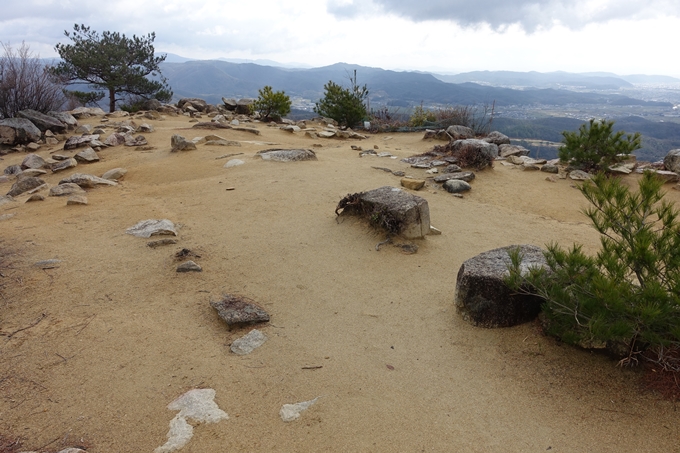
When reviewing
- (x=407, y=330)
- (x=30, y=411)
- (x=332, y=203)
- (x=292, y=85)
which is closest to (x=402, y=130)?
(x=332, y=203)

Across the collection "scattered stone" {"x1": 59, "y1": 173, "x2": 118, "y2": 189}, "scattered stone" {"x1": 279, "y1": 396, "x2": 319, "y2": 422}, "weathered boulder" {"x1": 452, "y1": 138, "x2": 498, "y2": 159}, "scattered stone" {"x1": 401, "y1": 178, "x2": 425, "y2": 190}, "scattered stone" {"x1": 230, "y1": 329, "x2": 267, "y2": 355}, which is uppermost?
"weathered boulder" {"x1": 452, "y1": 138, "x2": 498, "y2": 159}

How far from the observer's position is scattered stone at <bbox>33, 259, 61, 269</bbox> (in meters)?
4.56

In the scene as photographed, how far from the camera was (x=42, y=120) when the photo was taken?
1223 centimetres

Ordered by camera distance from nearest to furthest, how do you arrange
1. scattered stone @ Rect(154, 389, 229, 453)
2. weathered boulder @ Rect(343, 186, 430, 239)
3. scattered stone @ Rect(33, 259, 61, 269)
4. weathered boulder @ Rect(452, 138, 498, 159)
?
scattered stone @ Rect(154, 389, 229, 453) < scattered stone @ Rect(33, 259, 61, 269) < weathered boulder @ Rect(343, 186, 430, 239) < weathered boulder @ Rect(452, 138, 498, 159)

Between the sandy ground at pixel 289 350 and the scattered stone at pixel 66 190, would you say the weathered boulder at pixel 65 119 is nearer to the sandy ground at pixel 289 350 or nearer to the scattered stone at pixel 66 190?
the scattered stone at pixel 66 190

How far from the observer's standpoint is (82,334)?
136 inches

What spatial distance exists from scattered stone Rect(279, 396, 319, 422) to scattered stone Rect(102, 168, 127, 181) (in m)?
7.73

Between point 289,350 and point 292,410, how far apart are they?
0.72 meters

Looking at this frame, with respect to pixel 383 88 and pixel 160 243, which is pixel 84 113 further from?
pixel 383 88

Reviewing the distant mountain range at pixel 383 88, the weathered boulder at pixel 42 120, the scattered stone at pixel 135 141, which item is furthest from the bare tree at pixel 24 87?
the distant mountain range at pixel 383 88

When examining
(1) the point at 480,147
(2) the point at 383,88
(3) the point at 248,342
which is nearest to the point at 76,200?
(3) the point at 248,342

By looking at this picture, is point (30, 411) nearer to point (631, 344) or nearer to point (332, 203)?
point (631, 344)

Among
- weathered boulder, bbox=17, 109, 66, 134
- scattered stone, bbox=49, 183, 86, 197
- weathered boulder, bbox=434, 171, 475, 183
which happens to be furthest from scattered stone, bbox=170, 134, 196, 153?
weathered boulder, bbox=434, 171, 475, 183

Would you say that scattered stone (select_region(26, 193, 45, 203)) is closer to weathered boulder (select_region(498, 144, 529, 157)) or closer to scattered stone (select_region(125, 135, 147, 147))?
scattered stone (select_region(125, 135, 147, 147))
